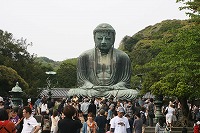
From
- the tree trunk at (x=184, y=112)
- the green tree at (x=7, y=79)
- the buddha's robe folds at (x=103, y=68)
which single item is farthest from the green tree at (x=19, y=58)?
the tree trunk at (x=184, y=112)

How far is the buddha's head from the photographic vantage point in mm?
25164

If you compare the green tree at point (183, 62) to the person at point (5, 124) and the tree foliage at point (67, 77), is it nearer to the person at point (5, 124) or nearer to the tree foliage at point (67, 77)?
the person at point (5, 124)

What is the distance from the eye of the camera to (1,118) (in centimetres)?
721

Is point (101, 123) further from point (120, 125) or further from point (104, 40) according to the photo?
point (104, 40)

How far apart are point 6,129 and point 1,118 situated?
0.71 feet

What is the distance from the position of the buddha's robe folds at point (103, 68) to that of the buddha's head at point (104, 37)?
49cm

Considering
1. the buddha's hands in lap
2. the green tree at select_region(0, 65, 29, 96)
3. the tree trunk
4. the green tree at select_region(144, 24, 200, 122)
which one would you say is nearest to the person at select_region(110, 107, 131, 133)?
the green tree at select_region(144, 24, 200, 122)

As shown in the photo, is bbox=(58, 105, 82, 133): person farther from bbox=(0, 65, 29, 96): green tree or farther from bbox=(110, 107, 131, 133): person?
bbox=(0, 65, 29, 96): green tree

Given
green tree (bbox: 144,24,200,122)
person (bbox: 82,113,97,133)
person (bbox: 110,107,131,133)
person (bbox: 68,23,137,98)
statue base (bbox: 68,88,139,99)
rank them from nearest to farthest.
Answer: person (bbox: 110,107,131,133), person (bbox: 82,113,97,133), green tree (bbox: 144,24,200,122), statue base (bbox: 68,88,139,99), person (bbox: 68,23,137,98)

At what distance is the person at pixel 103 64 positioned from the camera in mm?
25250

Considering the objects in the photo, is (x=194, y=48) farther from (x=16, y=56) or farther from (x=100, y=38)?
(x=16, y=56)

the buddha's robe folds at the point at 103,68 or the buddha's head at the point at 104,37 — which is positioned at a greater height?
the buddha's head at the point at 104,37

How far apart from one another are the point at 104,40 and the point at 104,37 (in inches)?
8.5

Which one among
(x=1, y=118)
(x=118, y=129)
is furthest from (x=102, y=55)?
(x=1, y=118)
